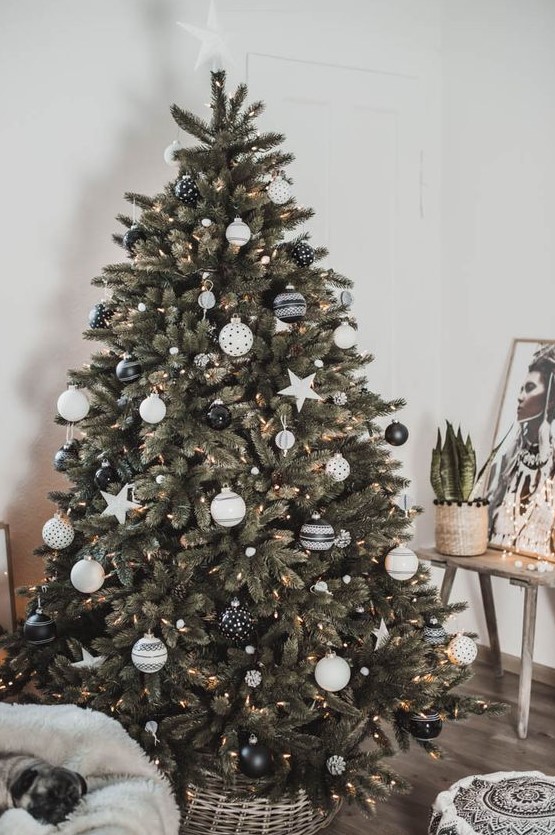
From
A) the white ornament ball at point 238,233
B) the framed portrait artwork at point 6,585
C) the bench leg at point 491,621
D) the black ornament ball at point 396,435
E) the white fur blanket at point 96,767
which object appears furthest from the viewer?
the bench leg at point 491,621

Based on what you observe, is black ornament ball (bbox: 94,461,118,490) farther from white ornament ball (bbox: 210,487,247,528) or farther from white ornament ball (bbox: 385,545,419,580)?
white ornament ball (bbox: 385,545,419,580)

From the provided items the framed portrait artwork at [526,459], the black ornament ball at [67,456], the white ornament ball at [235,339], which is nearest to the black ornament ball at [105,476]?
the black ornament ball at [67,456]

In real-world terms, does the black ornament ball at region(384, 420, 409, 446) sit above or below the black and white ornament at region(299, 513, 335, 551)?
above

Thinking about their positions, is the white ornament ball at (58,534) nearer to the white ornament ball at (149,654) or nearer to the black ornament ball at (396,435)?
the white ornament ball at (149,654)

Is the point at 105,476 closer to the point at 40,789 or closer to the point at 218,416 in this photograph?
the point at 218,416

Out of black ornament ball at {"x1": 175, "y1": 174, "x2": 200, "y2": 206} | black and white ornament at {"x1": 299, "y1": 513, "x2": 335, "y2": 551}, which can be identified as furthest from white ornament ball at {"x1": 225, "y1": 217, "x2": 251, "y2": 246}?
black and white ornament at {"x1": 299, "y1": 513, "x2": 335, "y2": 551}

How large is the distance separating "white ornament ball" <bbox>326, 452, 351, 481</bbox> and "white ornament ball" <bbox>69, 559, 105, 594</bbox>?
59 centimetres

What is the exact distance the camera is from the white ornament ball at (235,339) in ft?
5.98

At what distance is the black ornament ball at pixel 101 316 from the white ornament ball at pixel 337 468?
69 cm

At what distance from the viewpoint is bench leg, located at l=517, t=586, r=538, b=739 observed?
252 cm

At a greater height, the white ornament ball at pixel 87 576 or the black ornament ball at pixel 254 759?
the white ornament ball at pixel 87 576

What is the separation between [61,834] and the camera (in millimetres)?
1329

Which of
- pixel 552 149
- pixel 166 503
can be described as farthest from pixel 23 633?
pixel 552 149

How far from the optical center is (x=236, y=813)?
6.18ft
